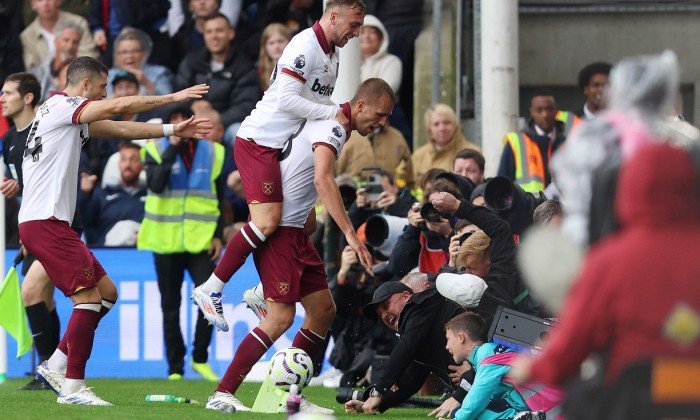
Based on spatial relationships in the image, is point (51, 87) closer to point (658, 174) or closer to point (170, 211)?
point (170, 211)

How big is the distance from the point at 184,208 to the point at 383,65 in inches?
126

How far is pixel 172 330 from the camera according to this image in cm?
1256

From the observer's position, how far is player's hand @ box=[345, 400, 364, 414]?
9.12 metres

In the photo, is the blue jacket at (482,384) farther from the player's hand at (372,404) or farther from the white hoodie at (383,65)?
the white hoodie at (383,65)

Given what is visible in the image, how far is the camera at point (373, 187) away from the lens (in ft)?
37.2

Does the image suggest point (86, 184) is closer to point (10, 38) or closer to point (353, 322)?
point (10, 38)

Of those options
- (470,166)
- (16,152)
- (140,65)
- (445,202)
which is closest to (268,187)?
(445,202)

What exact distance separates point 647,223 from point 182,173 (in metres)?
8.42

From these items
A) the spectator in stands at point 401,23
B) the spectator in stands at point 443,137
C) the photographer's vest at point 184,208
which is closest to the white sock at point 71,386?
the photographer's vest at point 184,208

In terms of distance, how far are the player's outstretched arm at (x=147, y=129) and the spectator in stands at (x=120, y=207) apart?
4.10 metres

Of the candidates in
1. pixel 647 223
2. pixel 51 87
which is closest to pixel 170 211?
pixel 51 87

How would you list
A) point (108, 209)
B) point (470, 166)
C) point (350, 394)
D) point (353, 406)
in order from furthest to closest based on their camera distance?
point (108, 209), point (470, 166), point (350, 394), point (353, 406)

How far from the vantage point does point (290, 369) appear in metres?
8.73

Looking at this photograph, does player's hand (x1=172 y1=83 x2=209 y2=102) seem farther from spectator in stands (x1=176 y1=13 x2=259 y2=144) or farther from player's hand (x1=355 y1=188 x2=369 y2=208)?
spectator in stands (x1=176 y1=13 x2=259 y2=144)
